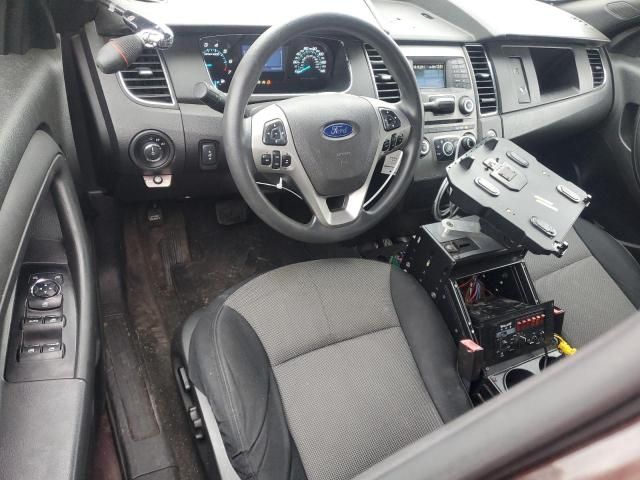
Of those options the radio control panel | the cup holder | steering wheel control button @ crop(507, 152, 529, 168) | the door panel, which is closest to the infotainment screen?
the radio control panel

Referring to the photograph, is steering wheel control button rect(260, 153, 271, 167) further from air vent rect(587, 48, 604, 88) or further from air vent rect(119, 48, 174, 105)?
air vent rect(587, 48, 604, 88)

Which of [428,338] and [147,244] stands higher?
[428,338]

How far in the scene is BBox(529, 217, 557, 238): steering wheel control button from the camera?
4.56 ft

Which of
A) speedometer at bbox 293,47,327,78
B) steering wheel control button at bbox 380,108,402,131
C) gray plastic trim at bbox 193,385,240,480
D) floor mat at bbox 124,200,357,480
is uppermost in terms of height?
speedometer at bbox 293,47,327,78

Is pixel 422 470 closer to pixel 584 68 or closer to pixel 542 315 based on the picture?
pixel 542 315

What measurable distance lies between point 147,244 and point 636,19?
6.26 ft

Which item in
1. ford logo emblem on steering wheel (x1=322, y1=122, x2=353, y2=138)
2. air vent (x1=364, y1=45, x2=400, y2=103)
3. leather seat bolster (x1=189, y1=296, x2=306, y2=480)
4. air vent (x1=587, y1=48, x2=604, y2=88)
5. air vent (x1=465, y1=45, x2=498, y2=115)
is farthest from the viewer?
air vent (x1=587, y1=48, x2=604, y2=88)

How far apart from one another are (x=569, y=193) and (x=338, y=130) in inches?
24.7


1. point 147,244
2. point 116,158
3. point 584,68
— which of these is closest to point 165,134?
point 116,158

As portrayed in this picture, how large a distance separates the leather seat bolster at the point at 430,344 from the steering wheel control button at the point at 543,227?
0.31 m

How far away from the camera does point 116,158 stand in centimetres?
144

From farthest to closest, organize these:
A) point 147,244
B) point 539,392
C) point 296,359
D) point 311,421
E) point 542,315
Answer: point 147,244
point 542,315
point 296,359
point 311,421
point 539,392

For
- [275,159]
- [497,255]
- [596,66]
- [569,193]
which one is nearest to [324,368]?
[275,159]

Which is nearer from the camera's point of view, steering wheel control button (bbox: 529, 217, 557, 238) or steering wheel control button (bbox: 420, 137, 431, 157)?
steering wheel control button (bbox: 529, 217, 557, 238)
